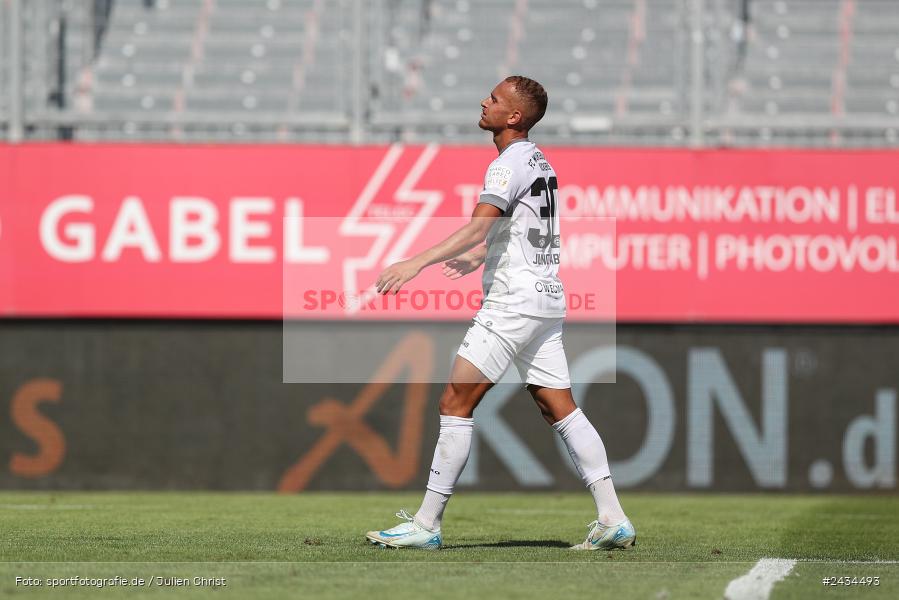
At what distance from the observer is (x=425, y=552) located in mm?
6746

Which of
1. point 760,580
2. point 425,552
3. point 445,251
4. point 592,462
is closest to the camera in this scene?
point 760,580

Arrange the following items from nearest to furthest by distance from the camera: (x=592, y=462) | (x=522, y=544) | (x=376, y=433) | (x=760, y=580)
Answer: (x=760, y=580), (x=592, y=462), (x=522, y=544), (x=376, y=433)

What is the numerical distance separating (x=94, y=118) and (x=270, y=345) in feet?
8.82

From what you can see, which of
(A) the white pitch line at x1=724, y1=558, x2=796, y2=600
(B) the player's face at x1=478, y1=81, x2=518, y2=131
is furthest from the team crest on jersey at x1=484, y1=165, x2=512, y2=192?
(A) the white pitch line at x1=724, y1=558, x2=796, y2=600

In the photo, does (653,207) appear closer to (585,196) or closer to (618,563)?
(585,196)

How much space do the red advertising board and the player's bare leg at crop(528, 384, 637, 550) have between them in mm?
6257

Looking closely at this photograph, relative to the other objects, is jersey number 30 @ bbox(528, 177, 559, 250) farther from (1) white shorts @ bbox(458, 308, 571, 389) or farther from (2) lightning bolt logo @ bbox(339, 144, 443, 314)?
(2) lightning bolt logo @ bbox(339, 144, 443, 314)

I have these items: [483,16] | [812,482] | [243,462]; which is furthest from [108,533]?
[483,16]

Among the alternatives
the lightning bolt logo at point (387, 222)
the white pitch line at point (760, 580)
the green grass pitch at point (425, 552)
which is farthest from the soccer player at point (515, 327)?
the lightning bolt logo at point (387, 222)

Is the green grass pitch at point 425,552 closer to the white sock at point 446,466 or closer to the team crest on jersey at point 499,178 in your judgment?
the white sock at point 446,466

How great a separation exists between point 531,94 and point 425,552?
2175 mm

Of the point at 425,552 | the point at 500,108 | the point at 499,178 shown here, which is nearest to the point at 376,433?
the point at 425,552

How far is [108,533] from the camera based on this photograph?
7746 millimetres

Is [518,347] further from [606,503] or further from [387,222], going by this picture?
[387,222]
